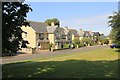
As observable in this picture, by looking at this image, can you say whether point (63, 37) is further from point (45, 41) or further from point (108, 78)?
point (108, 78)

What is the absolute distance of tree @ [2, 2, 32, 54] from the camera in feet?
48.4

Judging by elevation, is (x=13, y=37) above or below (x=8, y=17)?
below

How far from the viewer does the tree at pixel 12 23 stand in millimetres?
14741

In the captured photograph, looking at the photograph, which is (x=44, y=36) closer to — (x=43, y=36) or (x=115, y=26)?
(x=43, y=36)

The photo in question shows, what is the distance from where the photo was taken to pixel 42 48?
7975 centimetres

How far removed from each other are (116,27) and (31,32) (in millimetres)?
36396

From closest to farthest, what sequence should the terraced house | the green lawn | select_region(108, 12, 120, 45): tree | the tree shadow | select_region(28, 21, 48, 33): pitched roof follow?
the tree shadow
the green lawn
select_region(108, 12, 120, 45): tree
the terraced house
select_region(28, 21, 48, 33): pitched roof

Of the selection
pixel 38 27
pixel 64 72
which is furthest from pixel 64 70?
pixel 38 27

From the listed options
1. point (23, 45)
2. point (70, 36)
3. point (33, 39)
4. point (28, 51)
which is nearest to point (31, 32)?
point (33, 39)

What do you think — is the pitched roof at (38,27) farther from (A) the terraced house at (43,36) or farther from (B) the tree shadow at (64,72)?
(B) the tree shadow at (64,72)

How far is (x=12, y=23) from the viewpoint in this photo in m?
15.3

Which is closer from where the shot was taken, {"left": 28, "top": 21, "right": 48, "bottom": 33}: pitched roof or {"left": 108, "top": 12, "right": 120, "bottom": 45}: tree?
{"left": 108, "top": 12, "right": 120, "bottom": 45}: tree

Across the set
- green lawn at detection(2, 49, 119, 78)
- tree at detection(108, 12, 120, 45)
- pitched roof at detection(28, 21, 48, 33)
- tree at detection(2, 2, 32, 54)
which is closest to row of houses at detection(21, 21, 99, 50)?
pitched roof at detection(28, 21, 48, 33)

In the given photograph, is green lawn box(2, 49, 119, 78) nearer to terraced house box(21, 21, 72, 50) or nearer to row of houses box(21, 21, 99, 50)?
row of houses box(21, 21, 99, 50)
